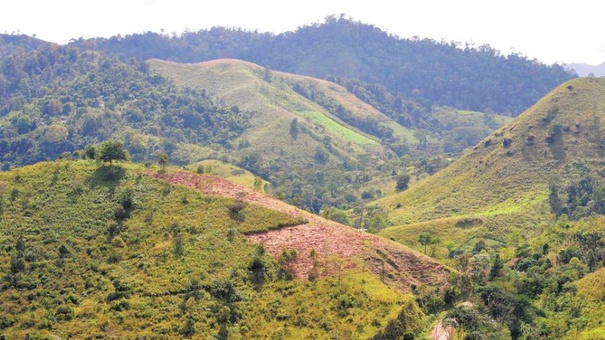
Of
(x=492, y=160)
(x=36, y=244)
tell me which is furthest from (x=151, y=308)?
(x=492, y=160)

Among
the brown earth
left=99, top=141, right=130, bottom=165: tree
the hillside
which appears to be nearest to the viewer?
the hillside

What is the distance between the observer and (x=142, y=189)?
92188 millimetres

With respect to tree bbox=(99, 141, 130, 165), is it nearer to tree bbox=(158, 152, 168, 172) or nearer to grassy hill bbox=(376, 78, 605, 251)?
tree bbox=(158, 152, 168, 172)

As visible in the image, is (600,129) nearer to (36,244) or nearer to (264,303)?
(264,303)

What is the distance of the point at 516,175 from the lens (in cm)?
15875

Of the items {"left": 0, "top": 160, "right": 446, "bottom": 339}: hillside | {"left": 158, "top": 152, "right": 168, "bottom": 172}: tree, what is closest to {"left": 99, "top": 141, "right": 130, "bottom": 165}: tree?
{"left": 0, "top": 160, "right": 446, "bottom": 339}: hillside

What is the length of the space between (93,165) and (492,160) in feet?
353

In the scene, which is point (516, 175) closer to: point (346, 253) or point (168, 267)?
point (346, 253)

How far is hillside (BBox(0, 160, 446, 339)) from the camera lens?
67.1 metres

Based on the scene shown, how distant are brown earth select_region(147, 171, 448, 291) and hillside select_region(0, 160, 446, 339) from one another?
27 cm

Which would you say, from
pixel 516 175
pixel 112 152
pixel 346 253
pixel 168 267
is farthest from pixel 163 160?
pixel 516 175

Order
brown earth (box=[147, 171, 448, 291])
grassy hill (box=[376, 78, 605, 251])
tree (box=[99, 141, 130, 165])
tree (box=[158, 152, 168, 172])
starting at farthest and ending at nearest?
grassy hill (box=[376, 78, 605, 251]) < tree (box=[158, 152, 168, 172]) < tree (box=[99, 141, 130, 165]) < brown earth (box=[147, 171, 448, 291])

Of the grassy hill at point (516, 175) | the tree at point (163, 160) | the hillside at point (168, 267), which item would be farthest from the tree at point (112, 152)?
the grassy hill at point (516, 175)

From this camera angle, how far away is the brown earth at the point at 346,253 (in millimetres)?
77375
